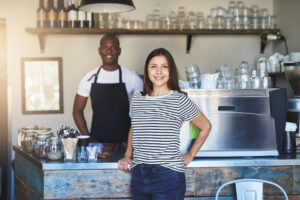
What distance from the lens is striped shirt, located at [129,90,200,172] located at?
1.83 metres

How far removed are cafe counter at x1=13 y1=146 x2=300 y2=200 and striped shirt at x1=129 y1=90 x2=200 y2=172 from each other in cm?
26

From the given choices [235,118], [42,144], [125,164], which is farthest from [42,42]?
[235,118]

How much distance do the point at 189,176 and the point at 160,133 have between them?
40 centimetres

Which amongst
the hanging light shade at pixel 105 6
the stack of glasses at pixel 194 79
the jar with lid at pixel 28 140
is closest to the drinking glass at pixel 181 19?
the hanging light shade at pixel 105 6

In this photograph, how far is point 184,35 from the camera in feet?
13.6

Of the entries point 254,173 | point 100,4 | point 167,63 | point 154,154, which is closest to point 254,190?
point 254,173

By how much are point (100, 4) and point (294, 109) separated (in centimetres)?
144

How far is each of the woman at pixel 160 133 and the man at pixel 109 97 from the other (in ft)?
4.38

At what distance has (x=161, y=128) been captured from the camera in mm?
1847

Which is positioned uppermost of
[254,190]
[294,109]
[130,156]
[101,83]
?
[101,83]

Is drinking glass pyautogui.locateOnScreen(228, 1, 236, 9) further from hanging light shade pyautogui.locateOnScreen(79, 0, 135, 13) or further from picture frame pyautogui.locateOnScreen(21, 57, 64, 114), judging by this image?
picture frame pyautogui.locateOnScreen(21, 57, 64, 114)

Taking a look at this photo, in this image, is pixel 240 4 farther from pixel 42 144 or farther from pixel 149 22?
pixel 42 144

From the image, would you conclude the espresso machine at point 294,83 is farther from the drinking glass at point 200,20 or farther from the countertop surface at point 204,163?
the drinking glass at point 200,20

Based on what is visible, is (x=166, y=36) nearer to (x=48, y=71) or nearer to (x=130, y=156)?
(x=48, y=71)
